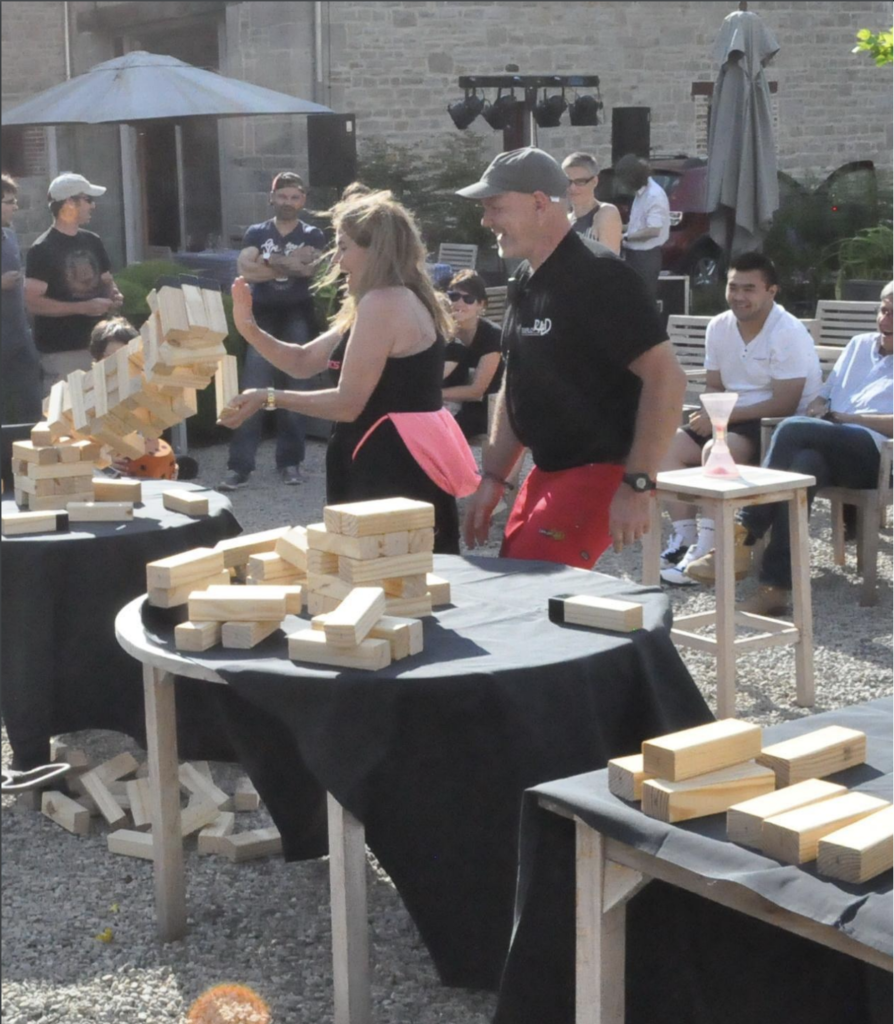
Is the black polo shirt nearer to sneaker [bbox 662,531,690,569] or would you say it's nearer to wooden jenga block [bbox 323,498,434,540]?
wooden jenga block [bbox 323,498,434,540]

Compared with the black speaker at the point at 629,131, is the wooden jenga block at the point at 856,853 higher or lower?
lower

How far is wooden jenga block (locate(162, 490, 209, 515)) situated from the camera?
4375 mm

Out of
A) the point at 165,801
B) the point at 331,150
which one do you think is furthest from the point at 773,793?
the point at 331,150

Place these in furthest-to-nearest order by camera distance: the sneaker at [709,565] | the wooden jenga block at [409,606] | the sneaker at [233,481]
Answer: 1. the sneaker at [233,481]
2. the sneaker at [709,565]
3. the wooden jenga block at [409,606]

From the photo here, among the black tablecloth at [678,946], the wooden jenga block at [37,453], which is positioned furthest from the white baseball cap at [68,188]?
the black tablecloth at [678,946]

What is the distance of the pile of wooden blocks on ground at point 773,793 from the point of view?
1709mm

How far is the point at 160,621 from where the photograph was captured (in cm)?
301

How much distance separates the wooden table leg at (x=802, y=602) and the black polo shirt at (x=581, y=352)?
169 centimetres

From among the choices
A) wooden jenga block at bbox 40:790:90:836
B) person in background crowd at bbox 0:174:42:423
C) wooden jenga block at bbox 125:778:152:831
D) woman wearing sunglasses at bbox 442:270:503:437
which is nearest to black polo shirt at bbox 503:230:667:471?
wooden jenga block at bbox 125:778:152:831

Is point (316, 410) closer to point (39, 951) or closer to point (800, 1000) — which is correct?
point (39, 951)

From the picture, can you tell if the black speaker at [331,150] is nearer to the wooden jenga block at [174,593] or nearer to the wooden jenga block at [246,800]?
the wooden jenga block at [246,800]

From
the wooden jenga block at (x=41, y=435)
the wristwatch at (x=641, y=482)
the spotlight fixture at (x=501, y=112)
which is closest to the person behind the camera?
the wristwatch at (x=641, y=482)

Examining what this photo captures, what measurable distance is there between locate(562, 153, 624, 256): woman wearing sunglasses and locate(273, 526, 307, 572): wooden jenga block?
20.1 ft

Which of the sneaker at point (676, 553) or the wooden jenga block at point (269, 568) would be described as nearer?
the wooden jenga block at point (269, 568)
